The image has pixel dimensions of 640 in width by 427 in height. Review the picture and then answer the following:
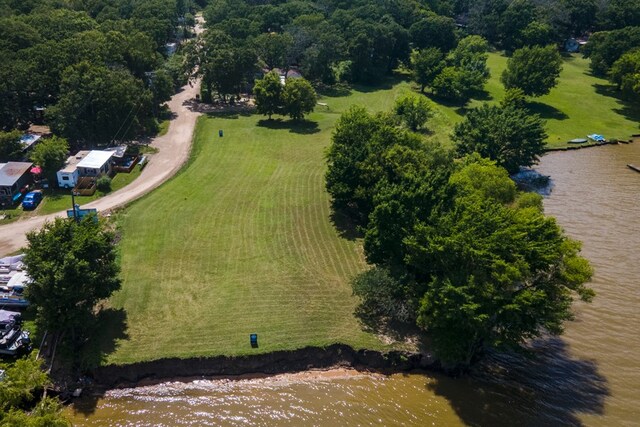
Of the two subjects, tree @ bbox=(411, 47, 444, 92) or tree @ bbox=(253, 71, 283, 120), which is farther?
tree @ bbox=(411, 47, 444, 92)

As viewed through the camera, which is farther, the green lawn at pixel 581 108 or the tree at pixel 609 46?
the tree at pixel 609 46

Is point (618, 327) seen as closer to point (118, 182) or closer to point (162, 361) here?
point (162, 361)

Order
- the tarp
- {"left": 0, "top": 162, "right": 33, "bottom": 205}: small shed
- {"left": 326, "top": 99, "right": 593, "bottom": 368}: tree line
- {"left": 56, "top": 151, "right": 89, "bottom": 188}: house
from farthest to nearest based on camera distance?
{"left": 56, "top": 151, "right": 89, "bottom": 188}: house < {"left": 0, "top": 162, "right": 33, "bottom": 205}: small shed < the tarp < {"left": 326, "top": 99, "right": 593, "bottom": 368}: tree line

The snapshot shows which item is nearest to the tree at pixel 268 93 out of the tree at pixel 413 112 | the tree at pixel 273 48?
the tree at pixel 273 48

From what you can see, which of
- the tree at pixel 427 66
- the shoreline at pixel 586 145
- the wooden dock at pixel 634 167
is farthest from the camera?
the tree at pixel 427 66

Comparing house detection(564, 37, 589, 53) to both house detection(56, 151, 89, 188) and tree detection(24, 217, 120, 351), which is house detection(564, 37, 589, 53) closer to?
house detection(56, 151, 89, 188)

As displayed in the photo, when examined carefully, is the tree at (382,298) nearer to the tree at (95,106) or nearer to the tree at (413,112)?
the tree at (413,112)

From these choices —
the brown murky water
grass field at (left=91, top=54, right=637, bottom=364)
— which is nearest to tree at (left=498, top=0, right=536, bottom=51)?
grass field at (left=91, top=54, right=637, bottom=364)
